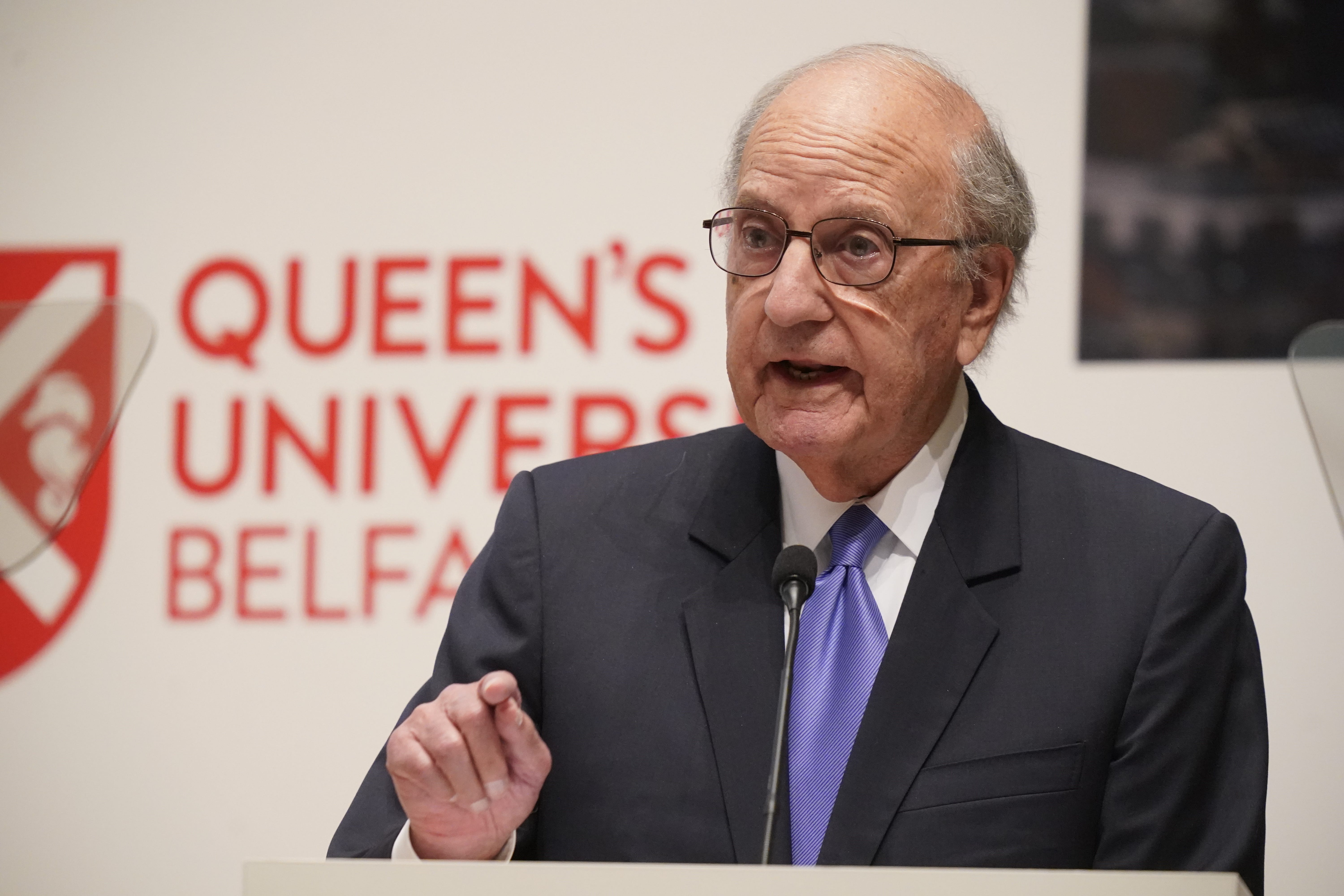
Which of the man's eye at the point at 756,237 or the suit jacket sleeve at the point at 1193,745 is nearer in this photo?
the suit jacket sleeve at the point at 1193,745

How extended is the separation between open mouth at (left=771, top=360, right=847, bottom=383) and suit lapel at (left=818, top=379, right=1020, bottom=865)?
0.22 metres

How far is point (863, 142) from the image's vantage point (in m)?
1.85

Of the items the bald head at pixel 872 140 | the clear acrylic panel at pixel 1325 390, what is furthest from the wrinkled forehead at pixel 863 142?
the clear acrylic panel at pixel 1325 390

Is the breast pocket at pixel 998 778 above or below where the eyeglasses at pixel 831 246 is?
below

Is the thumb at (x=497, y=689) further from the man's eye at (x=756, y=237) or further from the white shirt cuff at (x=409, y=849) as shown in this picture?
the man's eye at (x=756, y=237)

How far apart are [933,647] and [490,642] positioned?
1.82ft

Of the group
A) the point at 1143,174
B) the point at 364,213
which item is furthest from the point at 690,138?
the point at 1143,174

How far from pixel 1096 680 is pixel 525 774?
2.29 feet

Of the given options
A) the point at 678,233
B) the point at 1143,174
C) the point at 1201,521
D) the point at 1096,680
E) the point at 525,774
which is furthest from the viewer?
the point at 678,233

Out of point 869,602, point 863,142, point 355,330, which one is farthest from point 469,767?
point 355,330

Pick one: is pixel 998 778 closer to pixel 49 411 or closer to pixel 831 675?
pixel 831 675

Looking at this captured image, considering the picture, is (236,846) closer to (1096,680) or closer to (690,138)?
(690,138)

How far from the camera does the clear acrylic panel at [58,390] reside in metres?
1.93

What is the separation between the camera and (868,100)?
1.89 meters
